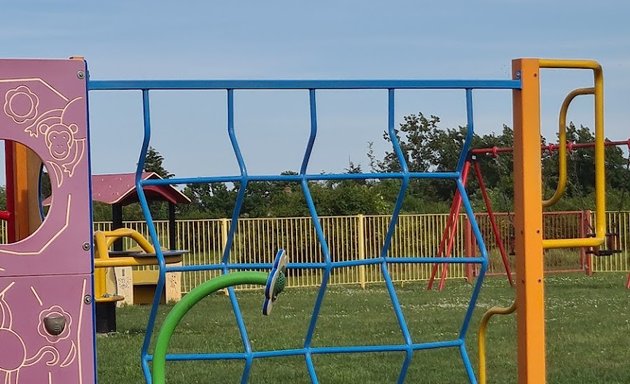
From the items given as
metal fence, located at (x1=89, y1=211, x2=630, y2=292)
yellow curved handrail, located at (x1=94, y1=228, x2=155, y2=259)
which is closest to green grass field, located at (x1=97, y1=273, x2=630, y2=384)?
yellow curved handrail, located at (x1=94, y1=228, x2=155, y2=259)

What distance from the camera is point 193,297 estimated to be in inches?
124

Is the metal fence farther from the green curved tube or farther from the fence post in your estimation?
the green curved tube

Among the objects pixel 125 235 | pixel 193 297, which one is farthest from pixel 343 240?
pixel 193 297

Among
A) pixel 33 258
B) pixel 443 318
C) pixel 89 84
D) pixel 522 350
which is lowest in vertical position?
pixel 443 318

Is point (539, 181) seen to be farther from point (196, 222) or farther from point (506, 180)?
point (506, 180)

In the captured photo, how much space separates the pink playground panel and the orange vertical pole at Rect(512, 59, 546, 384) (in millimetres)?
1571

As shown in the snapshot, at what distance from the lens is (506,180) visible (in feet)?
→ 79.9

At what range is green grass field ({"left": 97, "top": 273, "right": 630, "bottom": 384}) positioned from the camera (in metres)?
6.82

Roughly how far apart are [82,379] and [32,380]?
155 mm

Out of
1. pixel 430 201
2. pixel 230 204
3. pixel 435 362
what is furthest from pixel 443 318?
pixel 430 201

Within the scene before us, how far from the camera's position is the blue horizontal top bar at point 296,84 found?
3.59 m

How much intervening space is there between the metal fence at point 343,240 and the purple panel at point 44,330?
1314 centimetres

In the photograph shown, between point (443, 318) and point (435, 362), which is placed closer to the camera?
point (435, 362)

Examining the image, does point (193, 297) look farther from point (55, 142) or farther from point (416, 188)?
point (416, 188)
